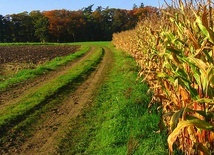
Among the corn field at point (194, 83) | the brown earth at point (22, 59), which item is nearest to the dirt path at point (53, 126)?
the corn field at point (194, 83)

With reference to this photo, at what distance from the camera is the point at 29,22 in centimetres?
9488

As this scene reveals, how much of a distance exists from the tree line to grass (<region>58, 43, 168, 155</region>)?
270 ft

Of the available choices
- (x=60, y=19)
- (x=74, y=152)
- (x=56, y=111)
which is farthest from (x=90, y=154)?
(x=60, y=19)

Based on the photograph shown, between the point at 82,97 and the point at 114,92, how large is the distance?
1.13 metres

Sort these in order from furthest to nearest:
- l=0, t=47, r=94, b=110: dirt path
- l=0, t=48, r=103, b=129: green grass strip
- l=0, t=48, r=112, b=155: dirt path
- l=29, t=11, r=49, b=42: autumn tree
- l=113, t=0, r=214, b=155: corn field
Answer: l=29, t=11, r=49, b=42: autumn tree → l=0, t=47, r=94, b=110: dirt path → l=0, t=48, r=103, b=129: green grass strip → l=0, t=48, r=112, b=155: dirt path → l=113, t=0, r=214, b=155: corn field

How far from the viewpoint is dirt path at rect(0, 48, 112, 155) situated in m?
6.90

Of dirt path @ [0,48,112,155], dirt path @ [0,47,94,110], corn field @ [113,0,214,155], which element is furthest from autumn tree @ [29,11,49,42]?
corn field @ [113,0,214,155]

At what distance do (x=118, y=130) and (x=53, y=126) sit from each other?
1.87 m

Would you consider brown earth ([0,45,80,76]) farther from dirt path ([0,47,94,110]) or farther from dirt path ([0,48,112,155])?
→ dirt path ([0,48,112,155])

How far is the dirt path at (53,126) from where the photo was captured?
272 inches

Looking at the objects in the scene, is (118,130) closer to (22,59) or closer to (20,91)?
(20,91)

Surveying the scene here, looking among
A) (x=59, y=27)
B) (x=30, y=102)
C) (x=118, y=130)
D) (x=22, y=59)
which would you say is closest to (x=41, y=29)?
(x=59, y=27)

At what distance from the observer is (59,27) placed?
91625 mm

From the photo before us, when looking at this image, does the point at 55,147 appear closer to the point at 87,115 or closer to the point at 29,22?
the point at 87,115
